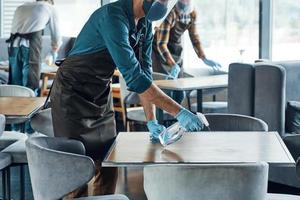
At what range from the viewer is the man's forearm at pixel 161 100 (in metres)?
2.74

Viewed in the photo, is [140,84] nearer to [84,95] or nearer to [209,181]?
[84,95]

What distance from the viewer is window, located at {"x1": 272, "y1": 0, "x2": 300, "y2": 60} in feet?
22.9

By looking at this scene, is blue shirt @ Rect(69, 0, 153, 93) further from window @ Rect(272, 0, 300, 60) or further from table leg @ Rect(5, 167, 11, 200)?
window @ Rect(272, 0, 300, 60)

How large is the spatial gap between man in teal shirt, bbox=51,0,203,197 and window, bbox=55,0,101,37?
5011mm

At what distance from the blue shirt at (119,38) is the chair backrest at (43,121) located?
88 cm

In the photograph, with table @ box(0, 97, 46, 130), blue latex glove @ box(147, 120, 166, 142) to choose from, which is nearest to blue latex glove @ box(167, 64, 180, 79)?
table @ box(0, 97, 46, 130)

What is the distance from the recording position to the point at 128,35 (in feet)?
9.33

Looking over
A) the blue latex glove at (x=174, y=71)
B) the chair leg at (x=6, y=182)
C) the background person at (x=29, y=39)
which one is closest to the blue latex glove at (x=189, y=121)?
the chair leg at (x=6, y=182)

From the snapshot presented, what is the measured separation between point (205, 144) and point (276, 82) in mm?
1809

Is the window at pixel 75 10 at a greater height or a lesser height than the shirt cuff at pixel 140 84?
greater

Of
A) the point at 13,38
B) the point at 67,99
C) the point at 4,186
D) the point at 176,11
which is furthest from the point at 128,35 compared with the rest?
the point at 13,38

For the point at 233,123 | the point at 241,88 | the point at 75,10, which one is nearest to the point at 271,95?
the point at 241,88

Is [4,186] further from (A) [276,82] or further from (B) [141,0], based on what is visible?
(A) [276,82]

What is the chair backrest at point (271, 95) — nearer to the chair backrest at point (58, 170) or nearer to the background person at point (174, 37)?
the background person at point (174, 37)
